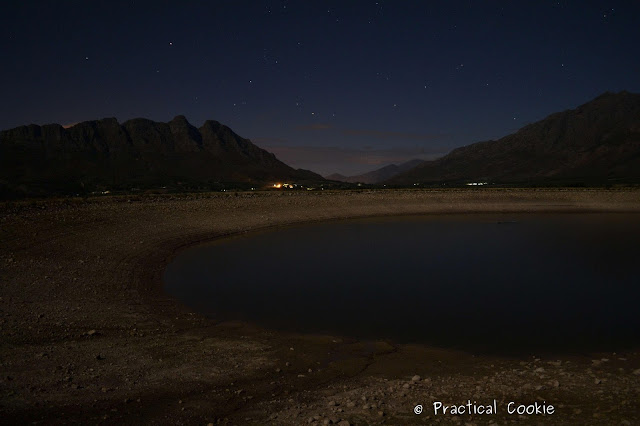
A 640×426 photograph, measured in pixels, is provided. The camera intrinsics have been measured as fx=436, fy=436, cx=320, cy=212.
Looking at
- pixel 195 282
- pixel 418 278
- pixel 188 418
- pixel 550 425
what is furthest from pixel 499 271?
pixel 188 418

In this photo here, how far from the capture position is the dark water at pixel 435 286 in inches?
482

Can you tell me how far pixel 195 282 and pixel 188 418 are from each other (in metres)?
12.7

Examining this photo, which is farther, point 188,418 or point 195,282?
point 195,282

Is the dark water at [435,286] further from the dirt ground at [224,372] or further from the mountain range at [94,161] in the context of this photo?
the mountain range at [94,161]

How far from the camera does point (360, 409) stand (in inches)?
279

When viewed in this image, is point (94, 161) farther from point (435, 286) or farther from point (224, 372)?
point (224, 372)

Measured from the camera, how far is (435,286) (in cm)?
1803

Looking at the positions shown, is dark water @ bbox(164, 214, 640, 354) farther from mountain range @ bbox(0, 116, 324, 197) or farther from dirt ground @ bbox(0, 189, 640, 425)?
mountain range @ bbox(0, 116, 324, 197)

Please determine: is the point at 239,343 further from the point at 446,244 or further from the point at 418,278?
the point at 446,244

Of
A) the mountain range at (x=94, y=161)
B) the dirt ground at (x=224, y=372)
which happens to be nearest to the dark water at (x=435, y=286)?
the dirt ground at (x=224, y=372)

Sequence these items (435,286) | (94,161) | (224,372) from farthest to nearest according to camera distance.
A: 1. (94,161)
2. (435,286)
3. (224,372)

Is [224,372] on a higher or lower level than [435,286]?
higher

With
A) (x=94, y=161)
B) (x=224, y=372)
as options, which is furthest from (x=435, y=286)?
(x=94, y=161)

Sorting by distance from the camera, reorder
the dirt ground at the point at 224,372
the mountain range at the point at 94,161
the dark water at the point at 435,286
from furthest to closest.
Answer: the mountain range at the point at 94,161
the dark water at the point at 435,286
the dirt ground at the point at 224,372
